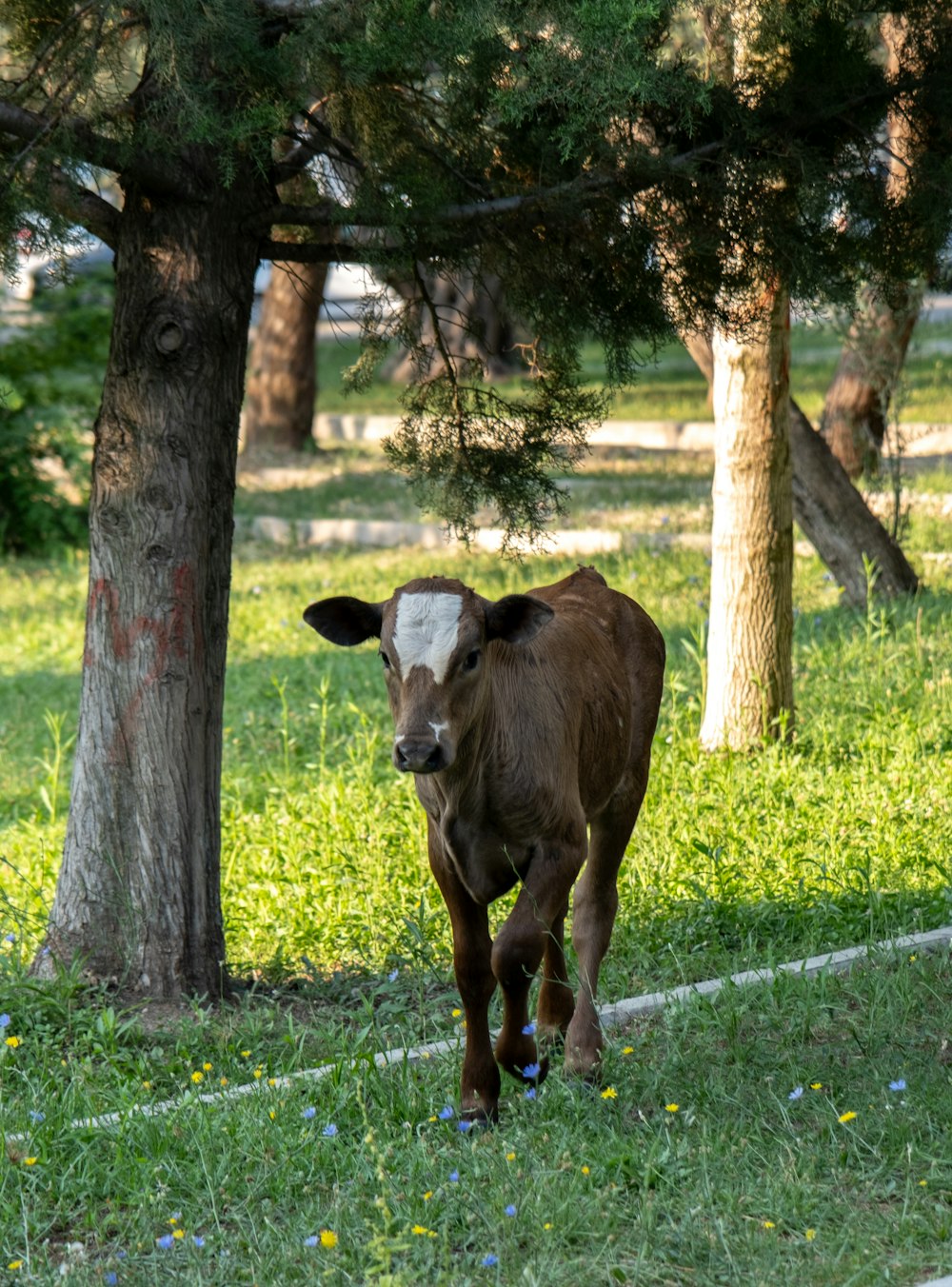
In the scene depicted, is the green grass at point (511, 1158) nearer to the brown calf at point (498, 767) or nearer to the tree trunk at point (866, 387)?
the brown calf at point (498, 767)

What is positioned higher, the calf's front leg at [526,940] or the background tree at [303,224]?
the background tree at [303,224]

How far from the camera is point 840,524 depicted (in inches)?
427

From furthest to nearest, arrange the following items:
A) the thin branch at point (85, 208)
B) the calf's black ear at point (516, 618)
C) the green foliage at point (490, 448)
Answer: the green foliage at point (490, 448) < the thin branch at point (85, 208) < the calf's black ear at point (516, 618)

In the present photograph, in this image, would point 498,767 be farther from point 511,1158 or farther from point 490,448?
point 490,448

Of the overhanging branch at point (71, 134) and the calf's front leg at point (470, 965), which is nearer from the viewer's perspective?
the calf's front leg at point (470, 965)

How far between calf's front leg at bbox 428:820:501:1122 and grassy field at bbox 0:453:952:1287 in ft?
0.44

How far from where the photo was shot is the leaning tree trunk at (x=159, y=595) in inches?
216

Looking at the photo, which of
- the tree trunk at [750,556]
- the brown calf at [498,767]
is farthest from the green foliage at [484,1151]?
the tree trunk at [750,556]

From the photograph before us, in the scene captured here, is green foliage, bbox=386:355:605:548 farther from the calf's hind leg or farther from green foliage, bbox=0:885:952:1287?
green foliage, bbox=0:885:952:1287

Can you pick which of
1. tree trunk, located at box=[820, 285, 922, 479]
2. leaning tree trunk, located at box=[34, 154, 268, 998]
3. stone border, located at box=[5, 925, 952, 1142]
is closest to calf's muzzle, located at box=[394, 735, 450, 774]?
stone border, located at box=[5, 925, 952, 1142]

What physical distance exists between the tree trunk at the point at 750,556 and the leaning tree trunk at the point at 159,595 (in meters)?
3.27

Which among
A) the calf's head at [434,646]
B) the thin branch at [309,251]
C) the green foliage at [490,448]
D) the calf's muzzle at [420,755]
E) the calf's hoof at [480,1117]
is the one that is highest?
the thin branch at [309,251]

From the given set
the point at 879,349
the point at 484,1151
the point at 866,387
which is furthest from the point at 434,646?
the point at 866,387

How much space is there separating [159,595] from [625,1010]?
6.82 ft
